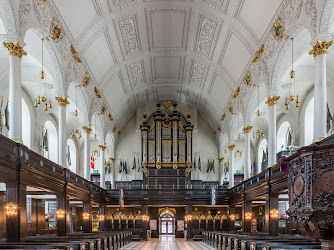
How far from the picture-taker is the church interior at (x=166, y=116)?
12352mm

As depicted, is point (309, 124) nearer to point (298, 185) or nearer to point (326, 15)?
point (326, 15)

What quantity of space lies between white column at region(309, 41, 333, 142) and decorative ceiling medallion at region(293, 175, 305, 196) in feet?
15.7

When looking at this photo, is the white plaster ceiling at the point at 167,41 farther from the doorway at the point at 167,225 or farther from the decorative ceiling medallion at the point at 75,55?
the doorway at the point at 167,225

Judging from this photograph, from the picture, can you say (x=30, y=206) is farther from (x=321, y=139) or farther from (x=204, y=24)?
(x=321, y=139)

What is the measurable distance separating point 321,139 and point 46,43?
12.1 m

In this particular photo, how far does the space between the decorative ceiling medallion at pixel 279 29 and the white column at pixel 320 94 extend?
10.4ft

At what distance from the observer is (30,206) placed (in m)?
24.3

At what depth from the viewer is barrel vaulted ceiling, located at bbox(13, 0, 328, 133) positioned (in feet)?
59.2

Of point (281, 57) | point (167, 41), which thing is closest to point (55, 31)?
point (167, 41)

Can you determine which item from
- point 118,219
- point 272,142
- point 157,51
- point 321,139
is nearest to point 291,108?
point 272,142

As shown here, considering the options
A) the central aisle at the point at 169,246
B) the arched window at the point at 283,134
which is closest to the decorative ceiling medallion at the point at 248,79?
the arched window at the point at 283,134

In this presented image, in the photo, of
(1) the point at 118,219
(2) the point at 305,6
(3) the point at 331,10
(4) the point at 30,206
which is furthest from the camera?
(1) the point at 118,219

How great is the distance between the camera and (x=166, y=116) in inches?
1387

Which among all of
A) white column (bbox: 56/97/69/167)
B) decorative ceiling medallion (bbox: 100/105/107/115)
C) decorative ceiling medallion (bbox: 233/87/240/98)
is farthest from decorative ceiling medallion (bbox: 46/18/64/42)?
decorative ceiling medallion (bbox: 233/87/240/98)
